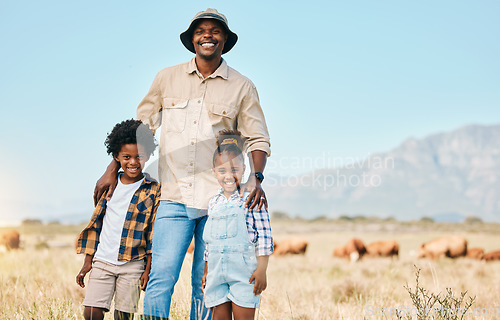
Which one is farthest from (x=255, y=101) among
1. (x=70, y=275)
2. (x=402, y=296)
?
(x=70, y=275)

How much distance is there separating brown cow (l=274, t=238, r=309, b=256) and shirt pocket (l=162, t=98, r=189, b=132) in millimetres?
17434

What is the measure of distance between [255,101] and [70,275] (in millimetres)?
5553

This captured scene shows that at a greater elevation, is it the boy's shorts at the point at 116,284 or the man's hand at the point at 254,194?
the man's hand at the point at 254,194

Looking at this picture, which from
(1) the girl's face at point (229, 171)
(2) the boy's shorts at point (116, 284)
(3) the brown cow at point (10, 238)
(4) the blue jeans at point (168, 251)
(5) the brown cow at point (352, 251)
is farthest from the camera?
(5) the brown cow at point (352, 251)

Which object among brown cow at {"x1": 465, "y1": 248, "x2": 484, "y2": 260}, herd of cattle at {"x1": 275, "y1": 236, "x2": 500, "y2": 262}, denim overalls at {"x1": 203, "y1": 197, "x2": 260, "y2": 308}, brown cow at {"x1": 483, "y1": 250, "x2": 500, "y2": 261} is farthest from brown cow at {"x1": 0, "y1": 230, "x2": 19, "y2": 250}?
brown cow at {"x1": 483, "y1": 250, "x2": 500, "y2": 261}

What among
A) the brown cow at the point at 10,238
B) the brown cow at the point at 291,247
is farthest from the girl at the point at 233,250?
the brown cow at the point at 291,247

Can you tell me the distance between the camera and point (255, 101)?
145 inches

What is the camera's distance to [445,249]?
61.1 ft

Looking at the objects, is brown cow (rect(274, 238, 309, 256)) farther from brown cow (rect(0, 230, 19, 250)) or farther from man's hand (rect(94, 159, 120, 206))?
man's hand (rect(94, 159, 120, 206))

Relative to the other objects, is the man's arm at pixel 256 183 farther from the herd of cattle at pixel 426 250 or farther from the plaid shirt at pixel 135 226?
the herd of cattle at pixel 426 250

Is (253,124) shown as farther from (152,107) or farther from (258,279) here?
(258,279)

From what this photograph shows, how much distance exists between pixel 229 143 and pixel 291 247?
18.1 metres

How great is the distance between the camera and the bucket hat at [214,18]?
11.8 ft

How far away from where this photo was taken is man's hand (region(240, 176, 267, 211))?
3.12m
